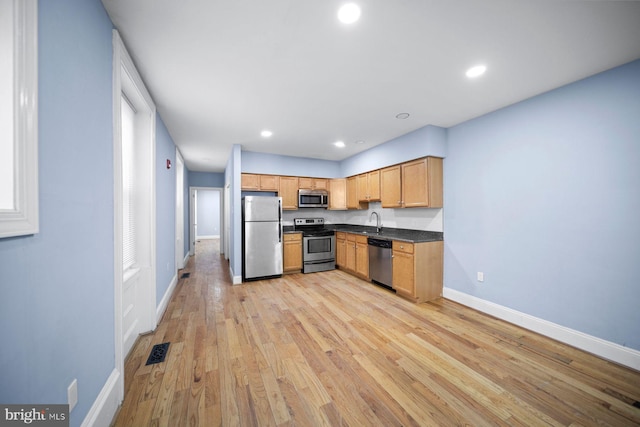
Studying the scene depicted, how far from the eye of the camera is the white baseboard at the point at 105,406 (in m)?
1.26

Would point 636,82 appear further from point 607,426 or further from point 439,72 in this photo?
point 607,426

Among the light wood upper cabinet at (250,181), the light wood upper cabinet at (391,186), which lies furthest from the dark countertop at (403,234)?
the light wood upper cabinet at (250,181)

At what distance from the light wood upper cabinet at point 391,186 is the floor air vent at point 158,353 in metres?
3.72

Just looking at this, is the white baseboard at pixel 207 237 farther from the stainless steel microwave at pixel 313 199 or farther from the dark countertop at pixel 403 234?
the stainless steel microwave at pixel 313 199

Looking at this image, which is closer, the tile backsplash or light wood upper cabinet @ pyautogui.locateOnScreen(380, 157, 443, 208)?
light wood upper cabinet @ pyautogui.locateOnScreen(380, 157, 443, 208)

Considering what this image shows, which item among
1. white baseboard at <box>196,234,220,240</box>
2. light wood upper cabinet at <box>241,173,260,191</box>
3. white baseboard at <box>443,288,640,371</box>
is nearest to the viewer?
white baseboard at <box>443,288,640,371</box>

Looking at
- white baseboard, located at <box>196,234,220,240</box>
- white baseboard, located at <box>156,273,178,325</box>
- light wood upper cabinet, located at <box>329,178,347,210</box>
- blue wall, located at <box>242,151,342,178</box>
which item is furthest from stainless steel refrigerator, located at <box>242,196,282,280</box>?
white baseboard, located at <box>196,234,220,240</box>

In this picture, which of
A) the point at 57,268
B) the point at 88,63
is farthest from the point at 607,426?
the point at 88,63

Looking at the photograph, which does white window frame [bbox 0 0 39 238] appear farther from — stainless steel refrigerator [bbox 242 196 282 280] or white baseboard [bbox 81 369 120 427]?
stainless steel refrigerator [bbox 242 196 282 280]

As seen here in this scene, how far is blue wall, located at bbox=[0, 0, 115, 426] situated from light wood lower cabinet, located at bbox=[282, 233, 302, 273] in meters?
3.37

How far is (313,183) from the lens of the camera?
5.45 meters

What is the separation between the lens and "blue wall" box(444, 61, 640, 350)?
6.62ft

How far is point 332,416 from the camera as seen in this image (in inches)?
58.2

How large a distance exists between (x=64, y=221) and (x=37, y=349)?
0.55 m
